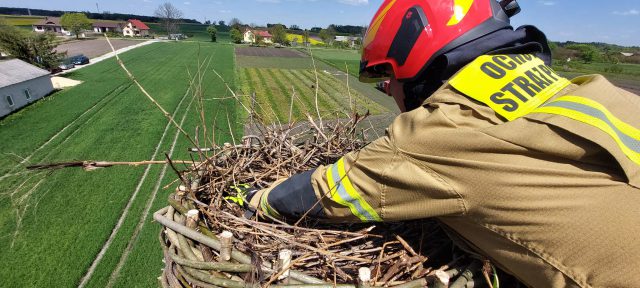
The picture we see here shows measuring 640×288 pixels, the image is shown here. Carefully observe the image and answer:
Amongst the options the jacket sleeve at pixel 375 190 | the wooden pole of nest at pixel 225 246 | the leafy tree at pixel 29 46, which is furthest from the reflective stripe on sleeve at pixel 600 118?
the leafy tree at pixel 29 46

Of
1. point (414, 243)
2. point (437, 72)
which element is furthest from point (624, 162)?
point (414, 243)

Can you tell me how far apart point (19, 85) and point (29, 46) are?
12.0 meters

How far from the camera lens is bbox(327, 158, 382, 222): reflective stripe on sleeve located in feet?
5.34

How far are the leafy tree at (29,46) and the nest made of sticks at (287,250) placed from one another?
123ft

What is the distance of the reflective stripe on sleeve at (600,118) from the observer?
1146mm

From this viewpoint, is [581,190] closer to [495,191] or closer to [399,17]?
[495,191]

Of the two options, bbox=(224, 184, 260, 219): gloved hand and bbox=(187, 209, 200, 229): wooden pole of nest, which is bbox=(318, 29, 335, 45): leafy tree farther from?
bbox=(187, 209, 200, 229): wooden pole of nest

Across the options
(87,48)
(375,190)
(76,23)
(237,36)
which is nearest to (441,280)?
(375,190)

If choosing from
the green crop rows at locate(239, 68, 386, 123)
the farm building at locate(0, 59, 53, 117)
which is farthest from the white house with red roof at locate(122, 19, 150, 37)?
the farm building at locate(0, 59, 53, 117)

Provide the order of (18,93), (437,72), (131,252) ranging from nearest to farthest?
(437,72), (131,252), (18,93)

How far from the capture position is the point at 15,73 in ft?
74.6

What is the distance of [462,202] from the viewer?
1355 millimetres

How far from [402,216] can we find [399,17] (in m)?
1.29

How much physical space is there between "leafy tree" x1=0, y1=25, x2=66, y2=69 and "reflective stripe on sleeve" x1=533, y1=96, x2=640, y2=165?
39.6 m
